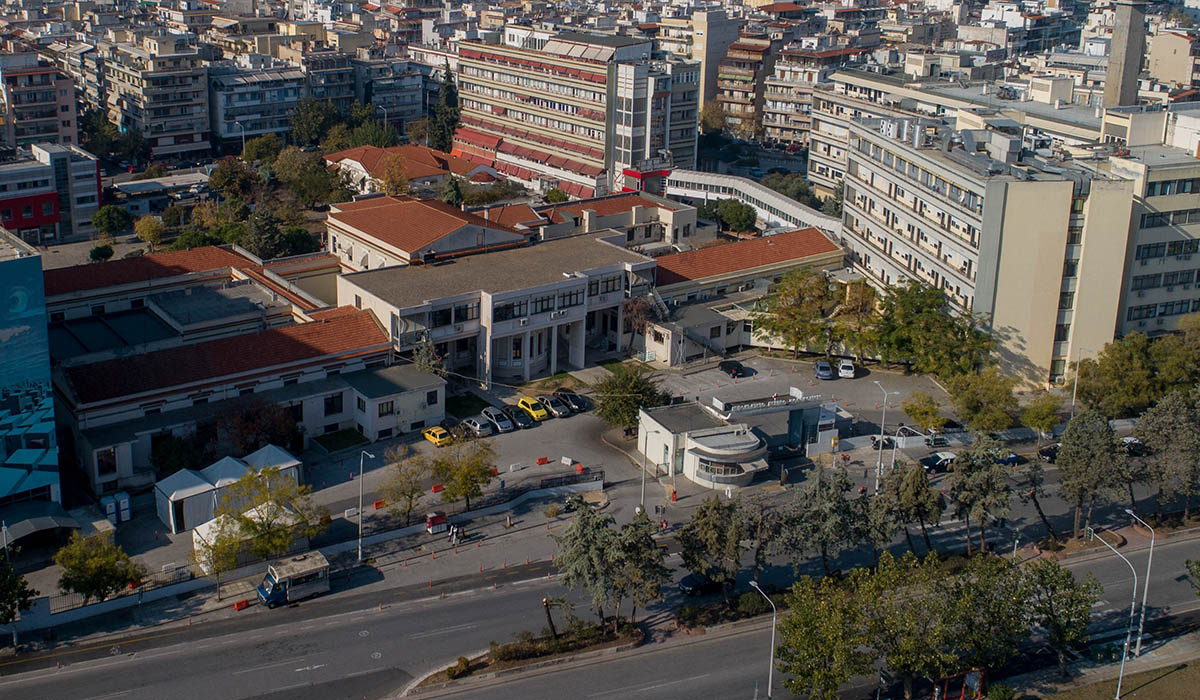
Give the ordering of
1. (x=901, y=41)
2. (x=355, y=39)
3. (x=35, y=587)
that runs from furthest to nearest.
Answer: (x=901, y=41) → (x=355, y=39) → (x=35, y=587)

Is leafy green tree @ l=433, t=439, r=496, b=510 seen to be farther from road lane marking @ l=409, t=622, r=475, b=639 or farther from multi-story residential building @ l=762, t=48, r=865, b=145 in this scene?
multi-story residential building @ l=762, t=48, r=865, b=145

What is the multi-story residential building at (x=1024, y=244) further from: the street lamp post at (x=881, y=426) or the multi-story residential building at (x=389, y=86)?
the multi-story residential building at (x=389, y=86)

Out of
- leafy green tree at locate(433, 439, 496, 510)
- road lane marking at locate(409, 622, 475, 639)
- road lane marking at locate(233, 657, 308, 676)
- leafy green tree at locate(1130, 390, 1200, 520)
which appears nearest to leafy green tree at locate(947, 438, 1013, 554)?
leafy green tree at locate(1130, 390, 1200, 520)

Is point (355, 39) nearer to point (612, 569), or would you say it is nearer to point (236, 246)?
point (236, 246)

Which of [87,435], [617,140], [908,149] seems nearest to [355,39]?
[617,140]

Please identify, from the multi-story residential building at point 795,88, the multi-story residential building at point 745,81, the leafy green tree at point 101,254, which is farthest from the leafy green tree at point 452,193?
the multi-story residential building at point 745,81

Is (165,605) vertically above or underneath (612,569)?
underneath

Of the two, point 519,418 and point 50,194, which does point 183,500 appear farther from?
point 50,194
